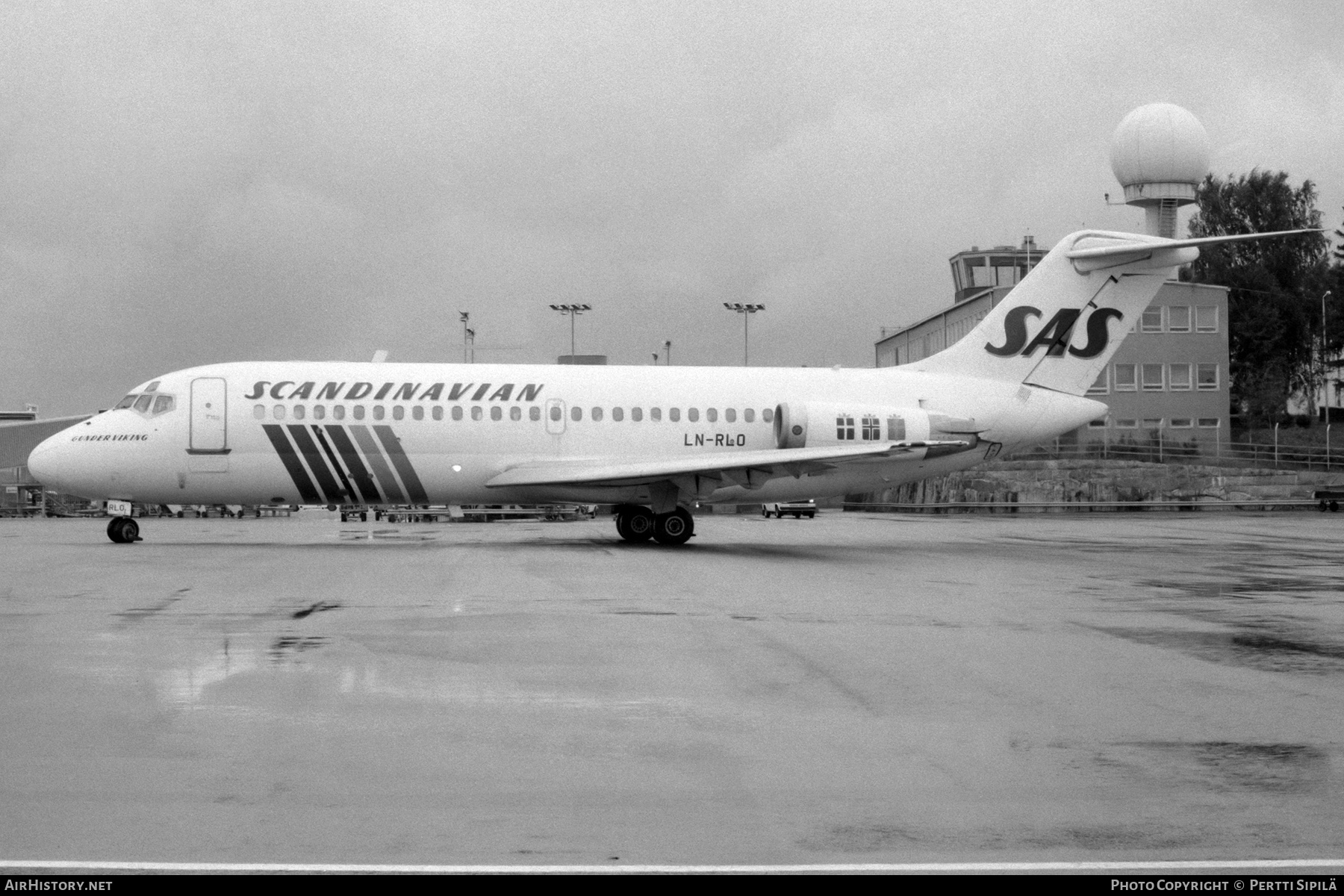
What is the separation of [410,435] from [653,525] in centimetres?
540

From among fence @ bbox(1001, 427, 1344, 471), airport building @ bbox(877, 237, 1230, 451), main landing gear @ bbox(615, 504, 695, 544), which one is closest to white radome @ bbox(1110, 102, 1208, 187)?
airport building @ bbox(877, 237, 1230, 451)

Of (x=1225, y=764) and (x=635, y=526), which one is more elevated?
(x=635, y=526)

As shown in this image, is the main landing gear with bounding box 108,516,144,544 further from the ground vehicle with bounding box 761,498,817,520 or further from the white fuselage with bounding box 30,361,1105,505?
the ground vehicle with bounding box 761,498,817,520

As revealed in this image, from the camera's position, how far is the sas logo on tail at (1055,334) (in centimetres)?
3219

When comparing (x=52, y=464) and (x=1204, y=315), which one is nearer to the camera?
(x=52, y=464)

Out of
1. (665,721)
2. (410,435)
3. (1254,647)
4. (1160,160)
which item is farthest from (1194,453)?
(665,721)

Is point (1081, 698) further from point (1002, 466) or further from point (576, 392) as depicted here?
point (1002, 466)

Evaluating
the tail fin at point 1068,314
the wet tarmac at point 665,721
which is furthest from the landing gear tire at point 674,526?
the wet tarmac at point 665,721

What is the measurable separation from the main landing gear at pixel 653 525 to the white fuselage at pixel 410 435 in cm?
61

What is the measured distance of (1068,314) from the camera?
32125 mm

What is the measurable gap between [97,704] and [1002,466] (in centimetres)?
5943

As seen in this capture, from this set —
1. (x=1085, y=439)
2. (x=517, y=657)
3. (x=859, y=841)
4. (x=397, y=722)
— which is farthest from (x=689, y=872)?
(x=1085, y=439)

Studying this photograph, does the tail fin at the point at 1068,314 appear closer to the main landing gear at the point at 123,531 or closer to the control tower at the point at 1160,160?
the main landing gear at the point at 123,531

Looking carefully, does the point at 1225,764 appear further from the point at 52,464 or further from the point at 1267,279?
the point at 1267,279
